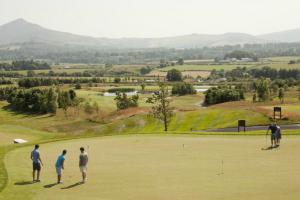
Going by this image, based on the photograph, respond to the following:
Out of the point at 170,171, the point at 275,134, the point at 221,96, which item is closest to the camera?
the point at 170,171

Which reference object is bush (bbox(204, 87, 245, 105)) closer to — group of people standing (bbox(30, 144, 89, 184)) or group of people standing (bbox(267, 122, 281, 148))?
group of people standing (bbox(267, 122, 281, 148))

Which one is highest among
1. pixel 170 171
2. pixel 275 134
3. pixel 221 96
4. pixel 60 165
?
pixel 60 165

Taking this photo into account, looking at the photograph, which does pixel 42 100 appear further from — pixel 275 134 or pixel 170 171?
pixel 170 171

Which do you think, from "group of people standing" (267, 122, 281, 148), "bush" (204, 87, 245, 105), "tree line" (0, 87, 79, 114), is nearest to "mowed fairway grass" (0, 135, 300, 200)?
"group of people standing" (267, 122, 281, 148)

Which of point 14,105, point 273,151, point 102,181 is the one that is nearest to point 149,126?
point 273,151

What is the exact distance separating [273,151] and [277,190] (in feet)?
39.7

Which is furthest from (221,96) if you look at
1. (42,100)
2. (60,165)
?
(60,165)

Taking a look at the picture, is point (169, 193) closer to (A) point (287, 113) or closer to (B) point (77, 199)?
(B) point (77, 199)

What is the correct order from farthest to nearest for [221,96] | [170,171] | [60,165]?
[221,96] → [170,171] → [60,165]

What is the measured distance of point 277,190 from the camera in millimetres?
23234

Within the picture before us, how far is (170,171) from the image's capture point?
29094mm

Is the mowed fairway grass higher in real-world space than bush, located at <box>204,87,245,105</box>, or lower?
higher

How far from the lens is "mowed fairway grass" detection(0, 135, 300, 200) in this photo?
78.2 ft

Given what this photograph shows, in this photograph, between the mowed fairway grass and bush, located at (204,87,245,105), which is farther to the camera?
bush, located at (204,87,245,105)
